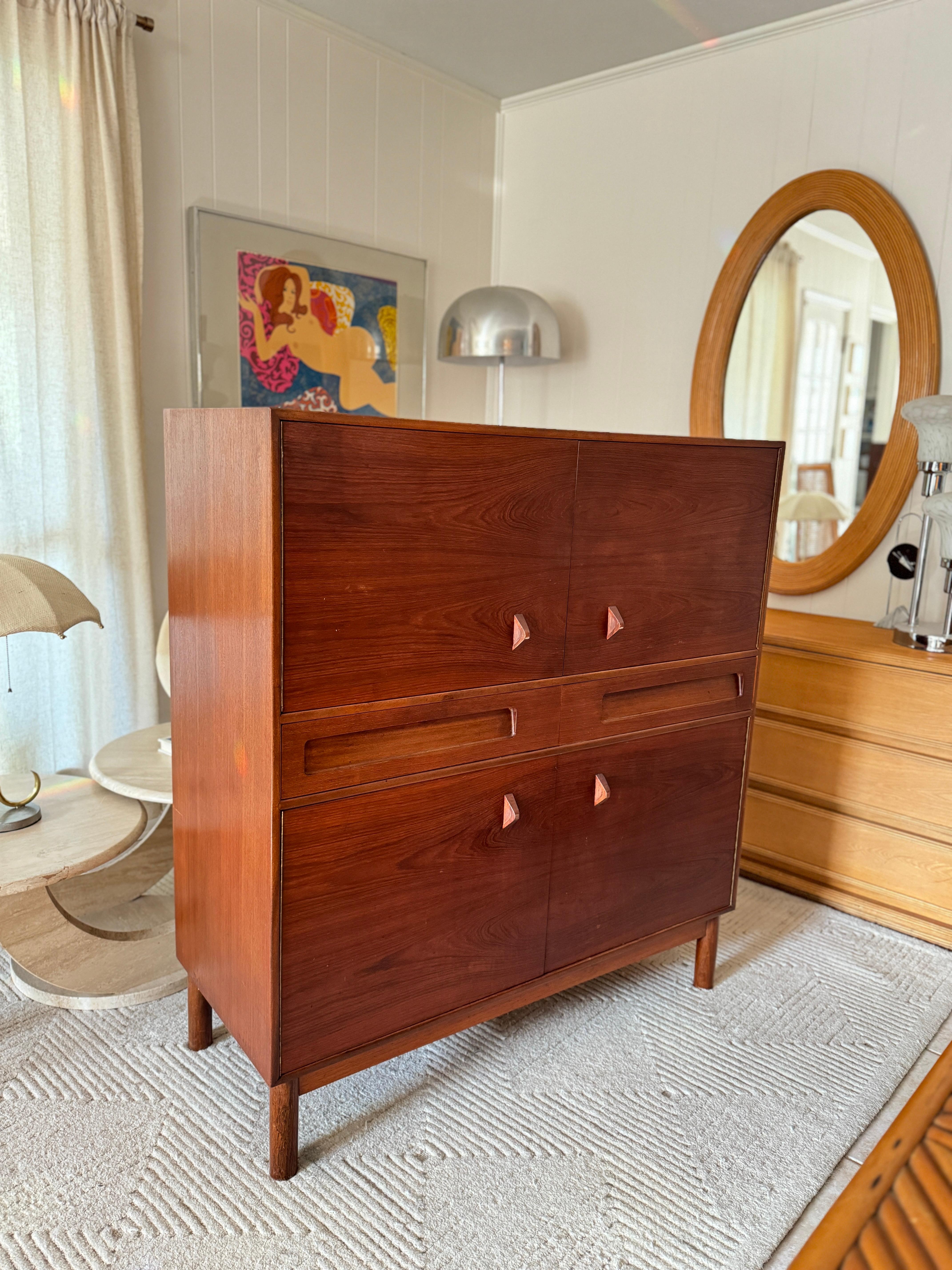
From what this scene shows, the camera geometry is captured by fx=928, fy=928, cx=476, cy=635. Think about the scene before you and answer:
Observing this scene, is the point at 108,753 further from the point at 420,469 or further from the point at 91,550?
the point at 420,469

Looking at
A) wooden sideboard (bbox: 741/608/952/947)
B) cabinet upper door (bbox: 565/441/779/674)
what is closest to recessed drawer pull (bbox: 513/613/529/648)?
cabinet upper door (bbox: 565/441/779/674)

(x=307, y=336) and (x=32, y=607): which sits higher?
(x=307, y=336)

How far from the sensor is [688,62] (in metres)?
3.06

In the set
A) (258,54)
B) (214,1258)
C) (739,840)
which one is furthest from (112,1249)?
(258,54)

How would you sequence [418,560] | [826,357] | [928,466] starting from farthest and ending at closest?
[826,357] < [928,466] < [418,560]

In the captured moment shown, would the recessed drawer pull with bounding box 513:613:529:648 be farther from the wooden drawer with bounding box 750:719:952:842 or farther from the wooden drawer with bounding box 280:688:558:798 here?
the wooden drawer with bounding box 750:719:952:842

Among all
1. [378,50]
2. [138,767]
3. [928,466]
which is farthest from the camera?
[378,50]

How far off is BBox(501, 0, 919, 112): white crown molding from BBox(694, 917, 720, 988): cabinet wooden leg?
2572 mm

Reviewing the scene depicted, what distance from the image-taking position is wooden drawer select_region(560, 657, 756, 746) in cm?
175

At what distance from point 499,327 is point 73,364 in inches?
49.5

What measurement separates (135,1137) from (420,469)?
1.25 m

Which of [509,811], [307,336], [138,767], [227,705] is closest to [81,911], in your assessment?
[138,767]

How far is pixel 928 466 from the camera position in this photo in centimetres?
243

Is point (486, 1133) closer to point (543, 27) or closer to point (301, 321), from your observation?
point (301, 321)
